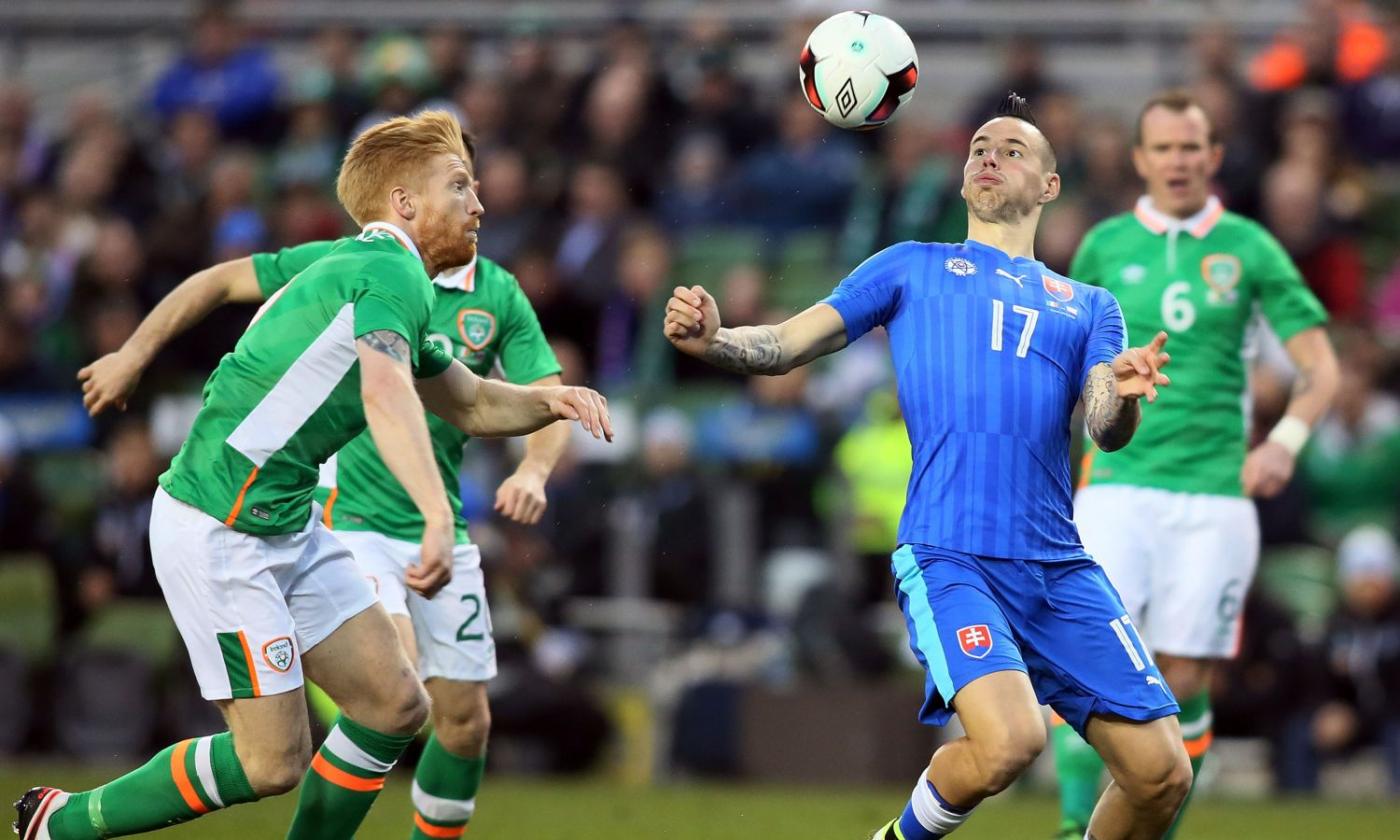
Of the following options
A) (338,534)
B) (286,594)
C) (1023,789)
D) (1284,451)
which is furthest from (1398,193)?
(286,594)

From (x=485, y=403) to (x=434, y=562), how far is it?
1258mm

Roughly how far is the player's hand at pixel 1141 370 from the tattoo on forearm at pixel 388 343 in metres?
2.19

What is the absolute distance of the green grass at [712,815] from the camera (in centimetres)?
1006

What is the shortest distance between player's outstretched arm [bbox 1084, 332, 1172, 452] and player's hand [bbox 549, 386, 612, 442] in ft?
5.19

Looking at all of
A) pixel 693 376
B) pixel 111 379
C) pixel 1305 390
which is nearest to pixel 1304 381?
pixel 1305 390

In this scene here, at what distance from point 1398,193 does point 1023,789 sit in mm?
6220

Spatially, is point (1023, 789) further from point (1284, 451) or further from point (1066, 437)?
point (1066, 437)

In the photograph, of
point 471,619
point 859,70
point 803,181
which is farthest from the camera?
point 803,181

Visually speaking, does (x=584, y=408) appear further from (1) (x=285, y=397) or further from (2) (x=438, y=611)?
(2) (x=438, y=611)

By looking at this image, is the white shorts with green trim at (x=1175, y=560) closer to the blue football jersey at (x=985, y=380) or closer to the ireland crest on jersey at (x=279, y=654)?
the blue football jersey at (x=985, y=380)

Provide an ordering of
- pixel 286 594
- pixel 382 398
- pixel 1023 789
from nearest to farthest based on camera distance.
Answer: pixel 382 398 → pixel 286 594 → pixel 1023 789

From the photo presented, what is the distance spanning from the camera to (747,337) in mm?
6293

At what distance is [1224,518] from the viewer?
27.1ft

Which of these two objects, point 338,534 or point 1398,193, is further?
point 1398,193
